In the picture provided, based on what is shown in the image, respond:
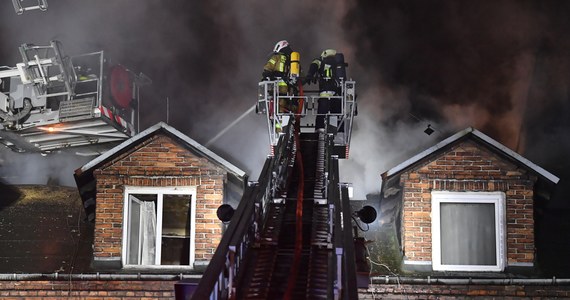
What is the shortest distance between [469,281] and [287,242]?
370 cm

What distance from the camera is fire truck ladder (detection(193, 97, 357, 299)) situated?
258 inches

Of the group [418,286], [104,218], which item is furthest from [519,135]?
[104,218]

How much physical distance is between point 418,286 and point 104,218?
4.79 metres

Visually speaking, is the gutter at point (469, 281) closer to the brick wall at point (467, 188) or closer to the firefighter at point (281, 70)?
the brick wall at point (467, 188)

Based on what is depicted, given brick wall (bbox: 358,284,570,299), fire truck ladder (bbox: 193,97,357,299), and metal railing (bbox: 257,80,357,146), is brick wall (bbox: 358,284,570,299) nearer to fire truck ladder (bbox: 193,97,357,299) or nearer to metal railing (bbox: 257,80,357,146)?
fire truck ladder (bbox: 193,97,357,299)

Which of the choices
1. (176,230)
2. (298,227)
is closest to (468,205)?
(298,227)

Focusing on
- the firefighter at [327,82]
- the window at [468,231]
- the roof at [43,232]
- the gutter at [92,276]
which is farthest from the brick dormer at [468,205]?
the roof at [43,232]

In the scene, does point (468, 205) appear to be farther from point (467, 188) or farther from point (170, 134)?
point (170, 134)

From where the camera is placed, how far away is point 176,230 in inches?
464

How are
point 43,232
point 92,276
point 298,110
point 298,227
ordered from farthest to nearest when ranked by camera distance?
1. point 298,110
2. point 43,232
3. point 92,276
4. point 298,227

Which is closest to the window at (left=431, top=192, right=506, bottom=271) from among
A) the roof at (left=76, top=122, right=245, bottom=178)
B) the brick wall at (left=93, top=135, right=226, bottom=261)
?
the roof at (left=76, top=122, right=245, bottom=178)

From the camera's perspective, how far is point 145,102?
882 inches

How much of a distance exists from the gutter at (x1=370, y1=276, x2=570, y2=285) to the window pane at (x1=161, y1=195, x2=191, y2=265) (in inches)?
119

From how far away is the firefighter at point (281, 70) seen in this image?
1314 centimetres
